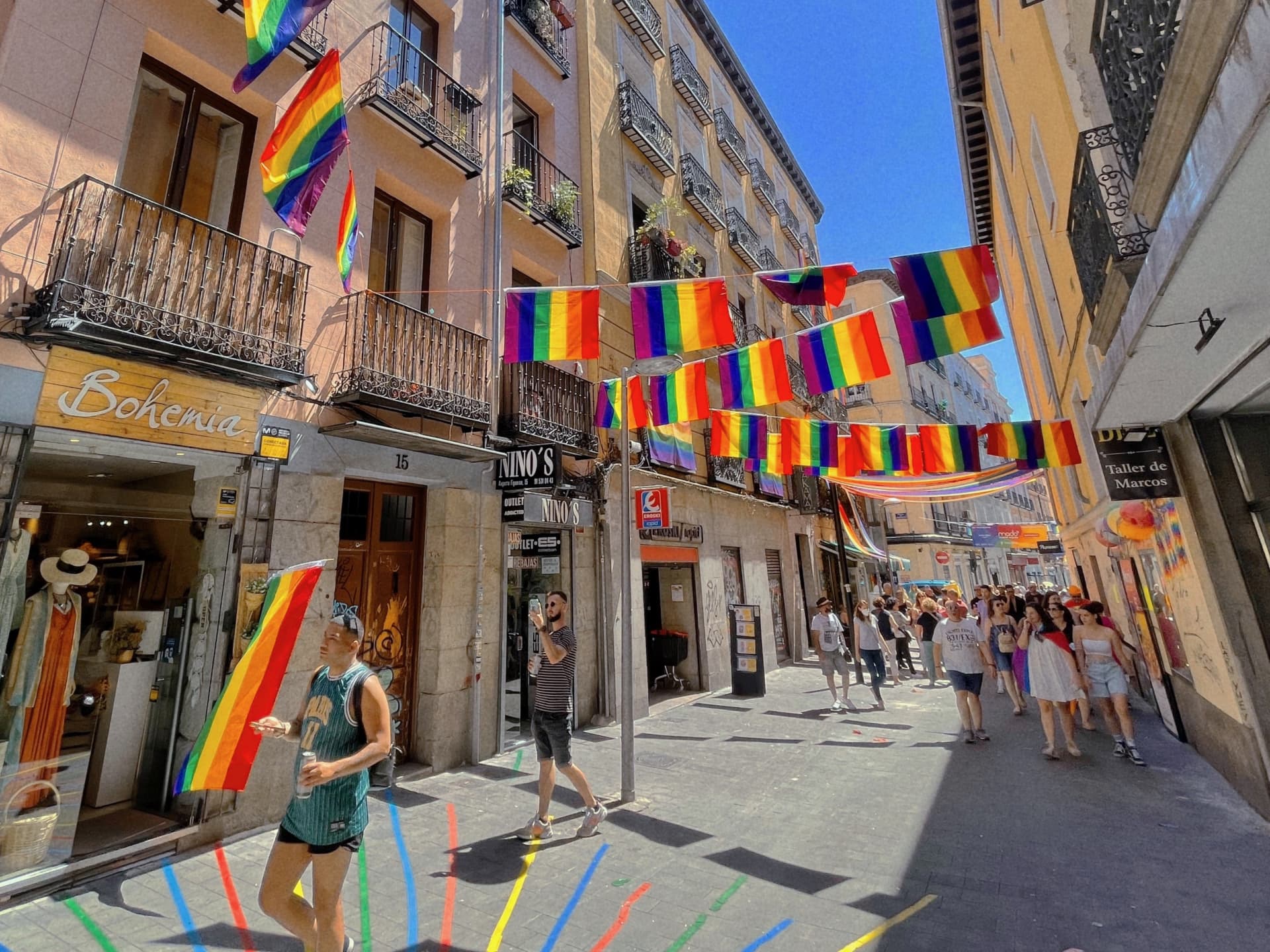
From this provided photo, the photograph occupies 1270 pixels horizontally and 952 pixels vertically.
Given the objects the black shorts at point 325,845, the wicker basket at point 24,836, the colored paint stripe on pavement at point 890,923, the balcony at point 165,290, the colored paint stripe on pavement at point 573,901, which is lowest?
the colored paint stripe on pavement at point 890,923

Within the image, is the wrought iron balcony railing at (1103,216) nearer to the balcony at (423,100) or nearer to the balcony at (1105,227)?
the balcony at (1105,227)

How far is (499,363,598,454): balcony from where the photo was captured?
335 inches

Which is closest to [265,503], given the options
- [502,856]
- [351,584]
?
[351,584]

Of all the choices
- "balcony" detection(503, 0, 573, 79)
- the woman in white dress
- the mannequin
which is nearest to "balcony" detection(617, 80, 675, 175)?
"balcony" detection(503, 0, 573, 79)

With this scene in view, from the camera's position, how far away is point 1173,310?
3609mm

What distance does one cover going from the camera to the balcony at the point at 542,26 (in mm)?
10367

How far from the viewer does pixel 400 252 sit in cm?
788

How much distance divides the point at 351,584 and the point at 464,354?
3.26m

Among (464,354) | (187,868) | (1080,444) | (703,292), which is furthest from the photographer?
(1080,444)

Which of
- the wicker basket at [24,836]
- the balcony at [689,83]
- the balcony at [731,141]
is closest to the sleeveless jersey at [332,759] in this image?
the wicker basket at [24,836]

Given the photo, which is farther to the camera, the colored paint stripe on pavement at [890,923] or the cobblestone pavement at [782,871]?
the cobblestone pavement at [782,871]

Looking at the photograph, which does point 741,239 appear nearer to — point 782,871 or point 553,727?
point 553,727

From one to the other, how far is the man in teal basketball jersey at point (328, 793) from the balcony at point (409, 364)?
3.89m

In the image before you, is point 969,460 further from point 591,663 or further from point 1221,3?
point 1221,3
